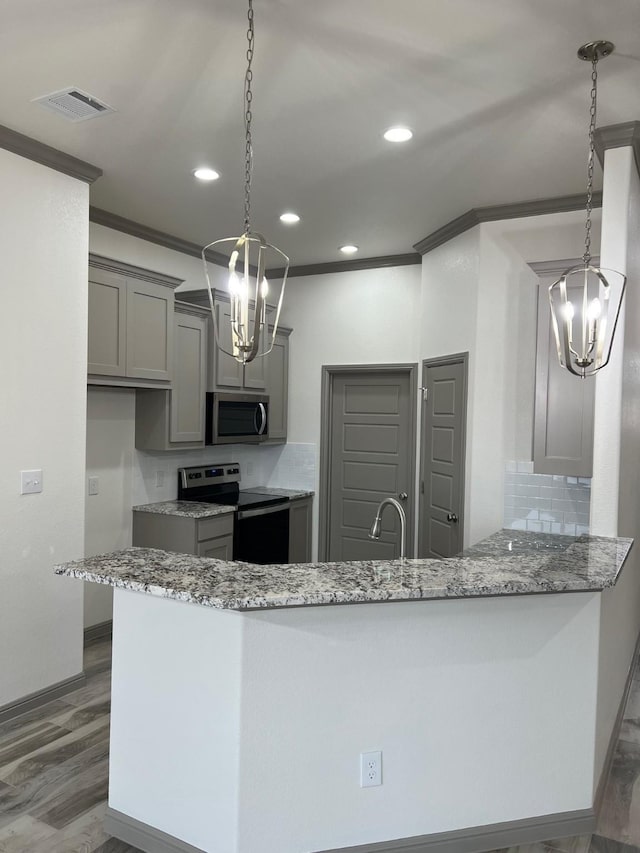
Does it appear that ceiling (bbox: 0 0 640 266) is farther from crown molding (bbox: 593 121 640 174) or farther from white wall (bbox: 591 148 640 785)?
white wall (bbox: 591 148 640 785)

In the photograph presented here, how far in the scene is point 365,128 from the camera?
298 cm

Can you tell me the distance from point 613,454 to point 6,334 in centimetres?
296

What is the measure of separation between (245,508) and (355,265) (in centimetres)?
225

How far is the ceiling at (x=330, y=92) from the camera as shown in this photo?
86.4 inches

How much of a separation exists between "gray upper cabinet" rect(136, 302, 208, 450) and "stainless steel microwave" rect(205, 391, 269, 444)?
0.24 feet

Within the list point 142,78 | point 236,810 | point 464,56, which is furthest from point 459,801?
point 142,78

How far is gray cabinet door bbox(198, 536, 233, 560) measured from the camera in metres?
4.34

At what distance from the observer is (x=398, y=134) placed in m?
3.04

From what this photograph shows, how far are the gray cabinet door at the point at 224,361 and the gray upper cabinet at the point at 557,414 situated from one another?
2.31 metres

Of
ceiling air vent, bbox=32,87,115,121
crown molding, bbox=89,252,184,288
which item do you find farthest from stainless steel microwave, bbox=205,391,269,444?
ceiling air vent, bbox=32,87,115,121

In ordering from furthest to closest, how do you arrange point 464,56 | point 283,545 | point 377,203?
point 283,545, point 377,203, point 464,56

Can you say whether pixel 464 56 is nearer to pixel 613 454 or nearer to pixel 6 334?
pixel 613 454

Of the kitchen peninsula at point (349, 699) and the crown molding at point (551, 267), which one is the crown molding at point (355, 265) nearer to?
the crown molding at point (551, 267)

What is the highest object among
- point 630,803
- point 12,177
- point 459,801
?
point 12,177
